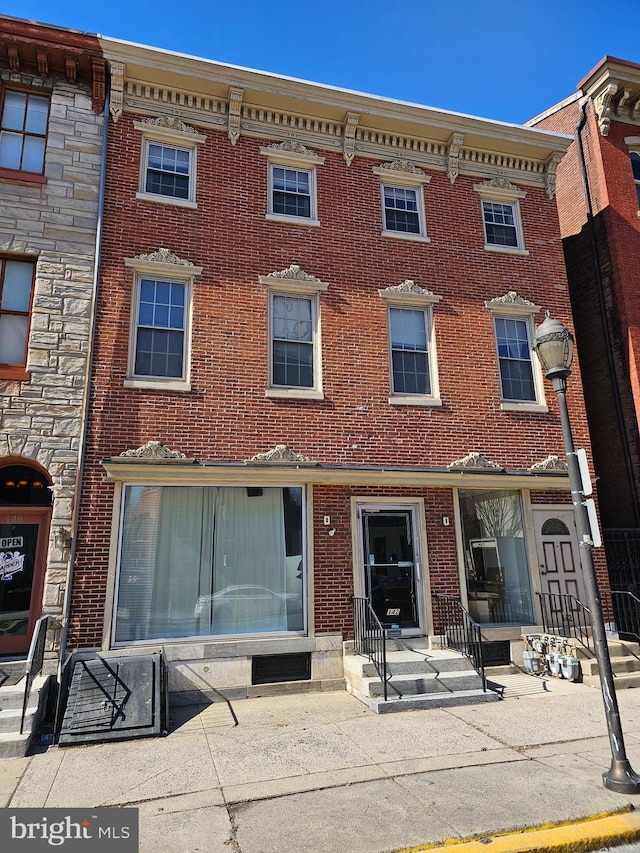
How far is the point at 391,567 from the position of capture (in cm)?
995

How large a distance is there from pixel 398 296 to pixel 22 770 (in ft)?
30.5

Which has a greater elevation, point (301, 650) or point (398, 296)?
point (398, 296)

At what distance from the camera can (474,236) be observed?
12.1 m

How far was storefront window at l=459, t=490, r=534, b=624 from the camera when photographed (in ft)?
33.9

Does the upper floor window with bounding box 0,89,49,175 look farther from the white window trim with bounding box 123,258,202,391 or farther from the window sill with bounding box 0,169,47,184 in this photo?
the white window trim with bounding box 123,258,202,391

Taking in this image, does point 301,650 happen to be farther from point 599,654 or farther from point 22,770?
point 599,654

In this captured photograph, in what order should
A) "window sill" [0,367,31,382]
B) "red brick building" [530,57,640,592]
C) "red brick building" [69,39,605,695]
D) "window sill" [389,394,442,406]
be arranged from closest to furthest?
"window sill" [0,367,31,382] → "red brick building" [69,39,605,695] → "window sill" [389,394,442,406] → "red brick building" [530,57,640,592]

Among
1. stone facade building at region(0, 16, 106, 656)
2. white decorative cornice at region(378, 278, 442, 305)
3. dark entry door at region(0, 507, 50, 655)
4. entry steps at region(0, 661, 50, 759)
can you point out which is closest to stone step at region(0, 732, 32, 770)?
entry steps at region(0, 661, 50, 759)

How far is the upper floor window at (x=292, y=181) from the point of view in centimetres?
1114

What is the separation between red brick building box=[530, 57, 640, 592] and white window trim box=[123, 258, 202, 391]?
9.08 meters

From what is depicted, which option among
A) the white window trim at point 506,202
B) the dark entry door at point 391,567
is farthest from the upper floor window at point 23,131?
the white window trim at point 506,202

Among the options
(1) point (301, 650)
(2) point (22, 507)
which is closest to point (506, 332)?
(1) point (301, 650)

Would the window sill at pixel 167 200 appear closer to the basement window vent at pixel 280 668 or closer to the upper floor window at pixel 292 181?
the upper floor window at pixel 292 181
